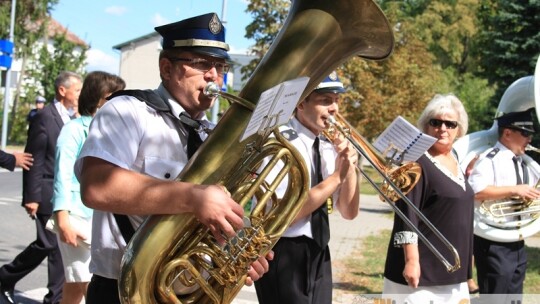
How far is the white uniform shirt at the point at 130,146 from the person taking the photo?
2.44 m

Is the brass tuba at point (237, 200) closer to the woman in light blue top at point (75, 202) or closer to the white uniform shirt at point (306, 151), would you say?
the white uniform shirt at point (306, 151)

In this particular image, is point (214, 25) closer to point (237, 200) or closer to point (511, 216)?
point (237, 200)

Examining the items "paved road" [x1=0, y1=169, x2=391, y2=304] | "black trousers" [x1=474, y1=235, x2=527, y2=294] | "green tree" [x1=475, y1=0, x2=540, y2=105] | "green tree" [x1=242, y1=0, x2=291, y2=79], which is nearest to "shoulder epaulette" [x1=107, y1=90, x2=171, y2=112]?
"black trousers" [x1=474, y1=235, x2=527, y2=294]

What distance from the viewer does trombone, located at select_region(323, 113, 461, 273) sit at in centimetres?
366

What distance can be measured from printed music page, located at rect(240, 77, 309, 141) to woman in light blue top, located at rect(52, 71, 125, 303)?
8.68 ft

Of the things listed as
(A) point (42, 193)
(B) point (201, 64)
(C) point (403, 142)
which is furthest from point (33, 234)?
(B) point (201, 64)

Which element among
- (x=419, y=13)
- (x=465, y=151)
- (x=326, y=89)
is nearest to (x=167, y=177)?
(x=326, y=89)

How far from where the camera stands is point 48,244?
5605mm

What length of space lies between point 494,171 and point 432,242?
5.27ft

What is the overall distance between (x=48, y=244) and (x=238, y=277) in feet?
11.9

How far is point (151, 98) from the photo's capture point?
2590 millimetres

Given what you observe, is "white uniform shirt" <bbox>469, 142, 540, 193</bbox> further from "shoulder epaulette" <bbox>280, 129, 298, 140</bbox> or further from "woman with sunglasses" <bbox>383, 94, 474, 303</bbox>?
"shoulder epaulette" <bbox>280, 129, 298, 140</bbox>

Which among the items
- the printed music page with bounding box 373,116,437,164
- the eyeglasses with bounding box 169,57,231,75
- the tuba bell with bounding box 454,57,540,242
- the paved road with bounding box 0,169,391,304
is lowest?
the paved road with bounding box 0,169,391,304

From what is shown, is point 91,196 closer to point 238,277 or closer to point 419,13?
point 238,277
